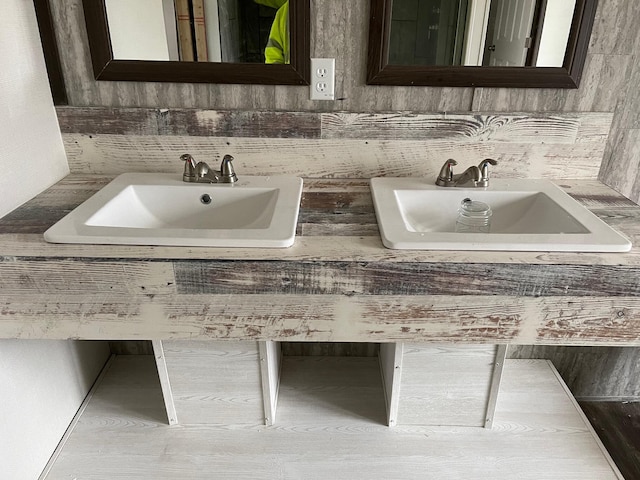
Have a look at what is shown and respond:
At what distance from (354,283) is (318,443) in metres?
0.72

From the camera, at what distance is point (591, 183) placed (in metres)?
1.42

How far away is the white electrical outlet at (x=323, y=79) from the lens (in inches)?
52.5

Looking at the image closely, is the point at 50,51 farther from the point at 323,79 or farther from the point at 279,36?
the point at 323,79

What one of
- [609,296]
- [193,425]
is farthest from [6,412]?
[609,296]

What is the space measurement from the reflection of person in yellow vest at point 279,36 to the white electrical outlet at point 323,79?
8 centimetres

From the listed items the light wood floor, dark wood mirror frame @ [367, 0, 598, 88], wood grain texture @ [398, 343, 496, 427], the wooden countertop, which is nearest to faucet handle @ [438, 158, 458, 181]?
dark wood mirror frame @ [367, 0, 598, 88]

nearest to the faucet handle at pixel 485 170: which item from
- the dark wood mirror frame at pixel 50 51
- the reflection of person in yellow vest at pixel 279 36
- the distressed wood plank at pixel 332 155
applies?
the distressed wood plank at pixel 332 155

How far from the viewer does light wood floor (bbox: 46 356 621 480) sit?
1397 mm

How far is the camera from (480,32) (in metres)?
1.29

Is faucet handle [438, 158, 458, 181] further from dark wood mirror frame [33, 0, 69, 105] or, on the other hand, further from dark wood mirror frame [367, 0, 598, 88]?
dark wood mirror frame [33, 0, 69, 105]

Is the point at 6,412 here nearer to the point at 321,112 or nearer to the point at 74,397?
the point at 74,397

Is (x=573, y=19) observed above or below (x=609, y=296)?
above

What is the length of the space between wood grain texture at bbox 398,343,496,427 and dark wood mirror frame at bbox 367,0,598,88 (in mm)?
758

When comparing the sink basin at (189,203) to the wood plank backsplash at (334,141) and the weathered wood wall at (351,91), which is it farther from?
the weathered wood wall at (351,91)
